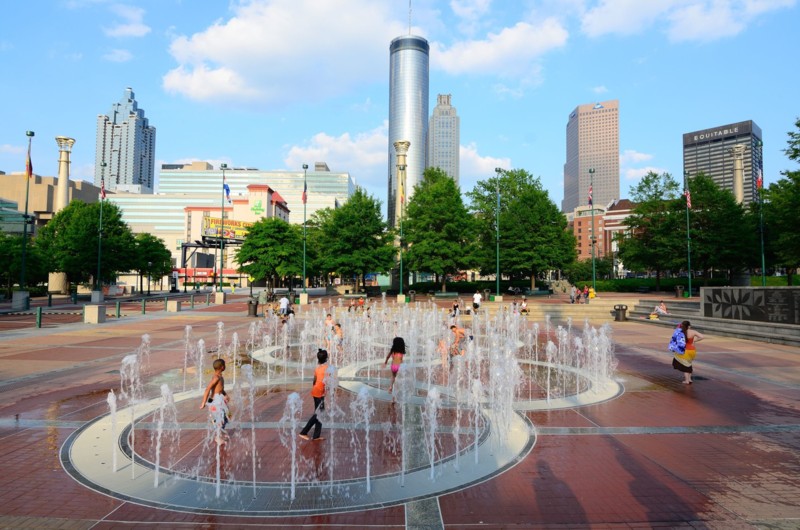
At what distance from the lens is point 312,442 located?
23.9ft

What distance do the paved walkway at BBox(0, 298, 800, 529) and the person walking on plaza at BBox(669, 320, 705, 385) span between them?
1.26 feet

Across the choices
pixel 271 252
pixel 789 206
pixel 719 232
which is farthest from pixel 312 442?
pixel 719 232

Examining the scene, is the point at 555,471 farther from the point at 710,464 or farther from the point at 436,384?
the point at 436,384

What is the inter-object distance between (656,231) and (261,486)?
5524 centimetres

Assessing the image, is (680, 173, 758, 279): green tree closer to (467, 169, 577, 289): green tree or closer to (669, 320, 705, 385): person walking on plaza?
(467, 169, 577, 289): green tree

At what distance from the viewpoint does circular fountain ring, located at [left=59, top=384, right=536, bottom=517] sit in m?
5.15

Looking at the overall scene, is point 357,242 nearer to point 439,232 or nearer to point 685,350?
point 439,232

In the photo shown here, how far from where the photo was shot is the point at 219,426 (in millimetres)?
7148

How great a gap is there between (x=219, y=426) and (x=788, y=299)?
22102 millimetres

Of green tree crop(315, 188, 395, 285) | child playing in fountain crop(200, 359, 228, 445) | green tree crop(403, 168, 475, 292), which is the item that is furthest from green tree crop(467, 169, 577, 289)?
child playing in fountain crop(200, 359, 228, 445)

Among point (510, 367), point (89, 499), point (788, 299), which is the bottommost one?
point (89, 499)

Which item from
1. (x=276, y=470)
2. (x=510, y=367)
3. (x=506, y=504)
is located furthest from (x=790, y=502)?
(x=276, y=470)

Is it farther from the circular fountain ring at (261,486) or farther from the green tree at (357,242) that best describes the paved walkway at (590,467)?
the green tree at (357,242)

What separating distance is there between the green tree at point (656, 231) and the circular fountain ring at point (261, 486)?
167 feet
